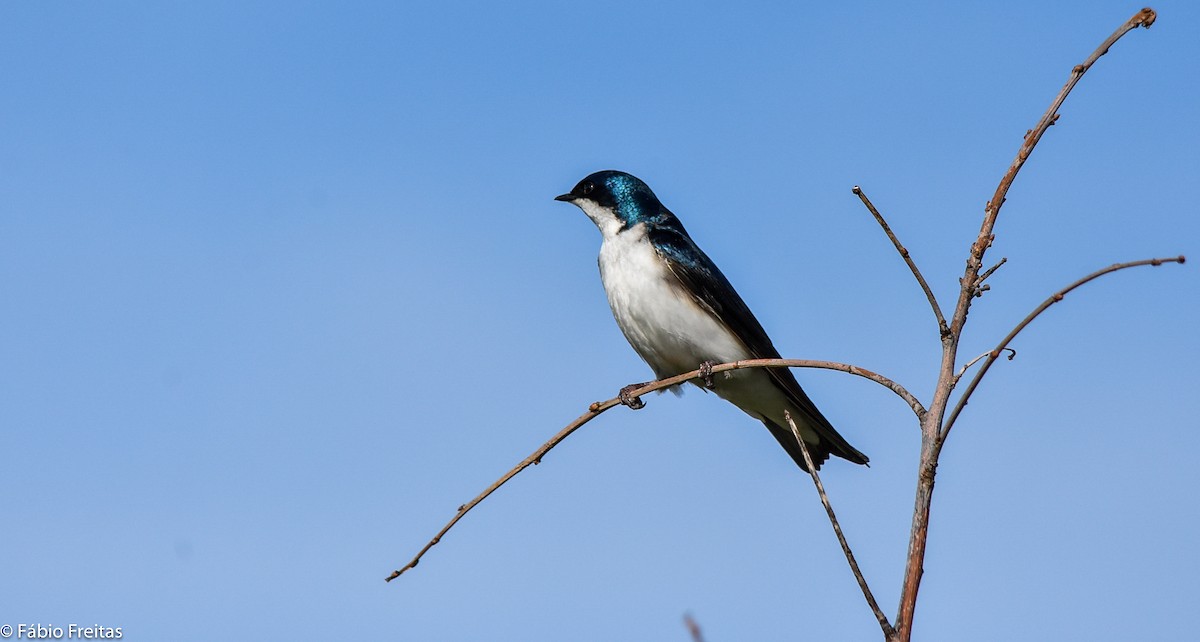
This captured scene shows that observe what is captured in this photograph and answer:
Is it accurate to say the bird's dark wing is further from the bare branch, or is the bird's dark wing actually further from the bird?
the bare branch

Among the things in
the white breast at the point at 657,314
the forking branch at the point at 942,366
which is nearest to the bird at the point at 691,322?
the white breast at the point at 657,314

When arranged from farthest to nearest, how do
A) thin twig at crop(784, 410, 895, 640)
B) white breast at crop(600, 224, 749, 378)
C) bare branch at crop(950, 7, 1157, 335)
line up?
white breast at crop(600, 224, 749, 378)
bare branch at crop(950, 7, 1157, 335)
thin twig at crop(784, 410, 895, 640)

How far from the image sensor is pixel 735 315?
7.80 meters

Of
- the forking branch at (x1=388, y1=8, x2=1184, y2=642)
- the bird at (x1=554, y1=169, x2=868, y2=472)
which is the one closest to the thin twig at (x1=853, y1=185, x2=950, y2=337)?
the forking branch at (x1=388, y1=8, x2=1184, y2=642)

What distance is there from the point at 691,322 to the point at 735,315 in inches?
16.6

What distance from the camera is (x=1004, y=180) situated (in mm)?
2781

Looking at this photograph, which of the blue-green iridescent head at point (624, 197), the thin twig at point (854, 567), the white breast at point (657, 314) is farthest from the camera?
the blue-green iridescent head at point (624, 197)

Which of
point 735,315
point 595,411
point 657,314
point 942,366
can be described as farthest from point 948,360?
point 735,315

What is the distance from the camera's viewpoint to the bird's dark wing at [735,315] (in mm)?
7480

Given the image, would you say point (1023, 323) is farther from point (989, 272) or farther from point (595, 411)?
point (595, 411)

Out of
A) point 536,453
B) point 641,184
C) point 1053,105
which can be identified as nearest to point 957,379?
point 1053,105

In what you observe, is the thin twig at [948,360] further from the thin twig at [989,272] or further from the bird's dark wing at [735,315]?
the bird's dark wing at [735,315]

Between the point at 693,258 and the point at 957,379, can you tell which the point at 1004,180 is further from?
the point at 693,258

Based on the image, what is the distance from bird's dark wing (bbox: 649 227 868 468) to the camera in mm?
7480
